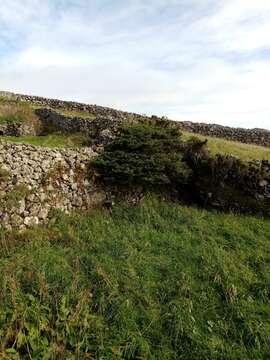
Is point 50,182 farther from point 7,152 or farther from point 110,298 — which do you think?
point 110,298

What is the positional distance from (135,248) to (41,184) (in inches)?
152

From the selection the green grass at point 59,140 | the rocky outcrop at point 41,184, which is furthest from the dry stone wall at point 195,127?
the rocky outcrop at point 41,184

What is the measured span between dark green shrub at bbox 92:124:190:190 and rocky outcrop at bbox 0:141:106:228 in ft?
2.33

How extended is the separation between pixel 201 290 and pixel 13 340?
3.81 metres

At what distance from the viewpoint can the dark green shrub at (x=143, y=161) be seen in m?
12.2

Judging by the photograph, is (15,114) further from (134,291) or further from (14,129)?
(134,291)

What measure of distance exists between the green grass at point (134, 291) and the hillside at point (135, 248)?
1.0 inches

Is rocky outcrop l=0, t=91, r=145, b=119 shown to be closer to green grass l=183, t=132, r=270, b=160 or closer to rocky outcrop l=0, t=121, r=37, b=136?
rocky outcrop l=0, t=121, r=37, b=136

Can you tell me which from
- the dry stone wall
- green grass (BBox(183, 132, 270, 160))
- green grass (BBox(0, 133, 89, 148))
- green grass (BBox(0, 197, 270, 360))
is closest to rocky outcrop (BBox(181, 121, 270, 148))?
the dry stone wall

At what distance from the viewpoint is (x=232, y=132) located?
18969mm

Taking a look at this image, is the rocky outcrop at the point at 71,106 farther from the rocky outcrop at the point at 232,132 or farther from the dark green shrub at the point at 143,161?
the dark green shrub at the point at 143,161

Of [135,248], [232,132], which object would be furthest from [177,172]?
[232,132]

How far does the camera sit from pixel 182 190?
13383 millimetres

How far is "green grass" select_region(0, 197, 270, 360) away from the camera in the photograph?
610 centimetres
